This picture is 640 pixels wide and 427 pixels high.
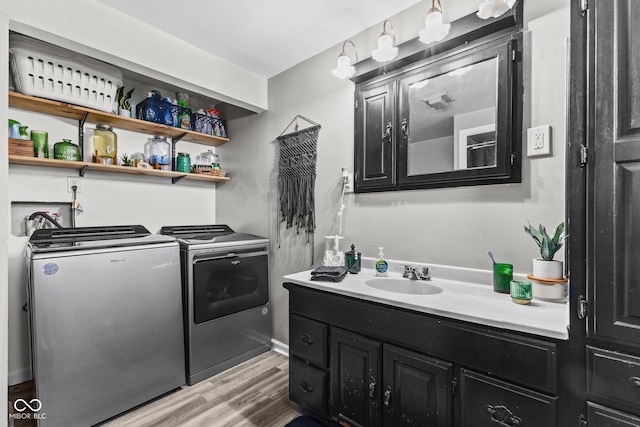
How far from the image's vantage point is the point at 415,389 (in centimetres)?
126

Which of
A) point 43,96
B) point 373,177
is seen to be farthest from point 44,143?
point 373,177

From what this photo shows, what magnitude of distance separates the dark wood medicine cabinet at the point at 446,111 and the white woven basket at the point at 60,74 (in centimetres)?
179

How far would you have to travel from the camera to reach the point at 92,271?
1.67 meters

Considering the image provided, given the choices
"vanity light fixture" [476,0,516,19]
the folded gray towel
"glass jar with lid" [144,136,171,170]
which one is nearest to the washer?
"glass jar with lid" [144,136,171,170]

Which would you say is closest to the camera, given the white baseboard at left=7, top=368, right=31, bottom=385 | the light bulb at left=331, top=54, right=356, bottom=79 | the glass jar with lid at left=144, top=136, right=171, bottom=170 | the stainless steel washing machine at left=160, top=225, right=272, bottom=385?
the light bulb at left=331, top=54, right=356, bottom=79

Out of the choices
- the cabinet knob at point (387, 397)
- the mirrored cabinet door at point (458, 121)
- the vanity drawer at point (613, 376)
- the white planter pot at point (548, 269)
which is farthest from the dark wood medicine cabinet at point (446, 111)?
the cabinet knob at point (387, 397)

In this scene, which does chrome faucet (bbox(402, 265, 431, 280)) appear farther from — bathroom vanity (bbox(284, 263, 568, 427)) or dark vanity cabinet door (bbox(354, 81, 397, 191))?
dark vanity cabinet door (bbox(354, 81, 397, 191))

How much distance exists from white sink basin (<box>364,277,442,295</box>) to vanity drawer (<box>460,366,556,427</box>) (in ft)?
1.73

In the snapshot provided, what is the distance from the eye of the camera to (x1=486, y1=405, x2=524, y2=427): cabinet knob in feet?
3.38

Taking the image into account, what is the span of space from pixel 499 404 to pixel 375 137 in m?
1.52

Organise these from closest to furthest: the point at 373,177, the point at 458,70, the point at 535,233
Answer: the point at 535,233
the point at 458,70
the point at 373,177

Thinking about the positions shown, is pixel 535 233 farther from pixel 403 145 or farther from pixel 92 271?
pixel 92 271

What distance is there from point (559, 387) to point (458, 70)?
1.53 meters

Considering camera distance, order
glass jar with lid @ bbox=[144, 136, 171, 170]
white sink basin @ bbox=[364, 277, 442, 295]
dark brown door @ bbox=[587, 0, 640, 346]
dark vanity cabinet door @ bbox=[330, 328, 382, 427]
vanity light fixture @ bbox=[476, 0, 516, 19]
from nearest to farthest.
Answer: dark brown door @ bbox=[587, 0, 640, 346], vanity light fixture @ bbox=[476, 0, 516, 19], dark vanity cabinet door @ bbox=[330, 328, 382, 427], white sink basin @ bbox=[364, 277, 442, 295], glass jar with lid @ bbox=[144, 136, 171, 170]
